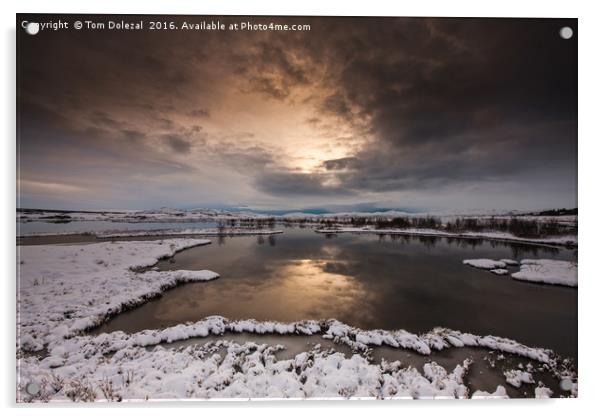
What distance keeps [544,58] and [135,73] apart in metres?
6.95

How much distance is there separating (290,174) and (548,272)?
19.6 ft

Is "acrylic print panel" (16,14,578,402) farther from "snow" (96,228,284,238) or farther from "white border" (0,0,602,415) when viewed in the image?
"snow" (96,228,284,238)

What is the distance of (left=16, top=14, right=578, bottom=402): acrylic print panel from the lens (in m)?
3.14

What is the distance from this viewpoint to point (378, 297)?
16.2ft

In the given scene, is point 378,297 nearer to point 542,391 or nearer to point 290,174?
point 542,391

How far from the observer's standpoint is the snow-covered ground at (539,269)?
12.7 feet

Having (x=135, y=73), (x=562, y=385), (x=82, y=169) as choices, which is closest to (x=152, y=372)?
(x=82, y=169)

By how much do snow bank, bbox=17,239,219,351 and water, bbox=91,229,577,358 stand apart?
13.2 inches

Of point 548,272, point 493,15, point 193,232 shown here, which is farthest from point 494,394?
point 193,232

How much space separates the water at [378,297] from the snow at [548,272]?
152 millimetres

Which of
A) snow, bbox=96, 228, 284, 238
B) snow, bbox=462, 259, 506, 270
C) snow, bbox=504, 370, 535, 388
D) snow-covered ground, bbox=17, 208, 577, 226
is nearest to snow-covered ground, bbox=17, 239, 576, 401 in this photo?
snow, bbox=504, 370, 535, 388

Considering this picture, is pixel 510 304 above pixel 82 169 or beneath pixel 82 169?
beneath
